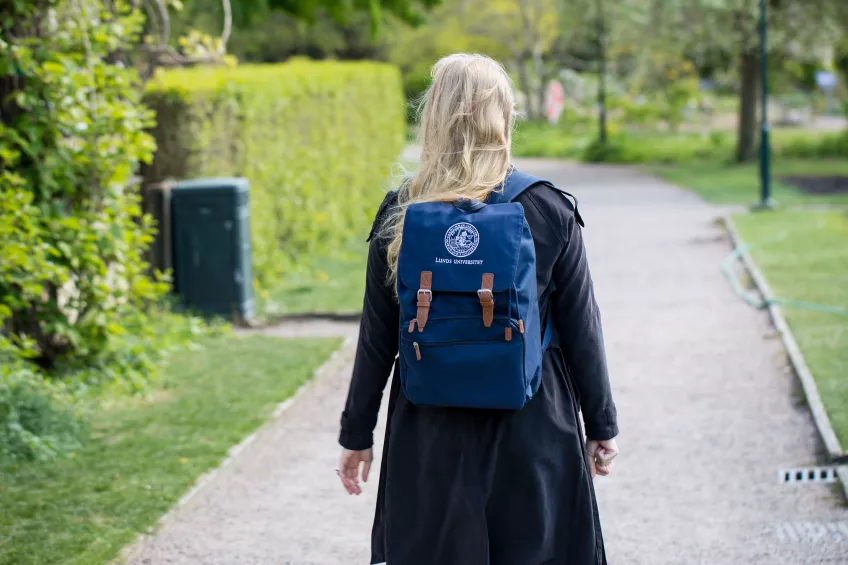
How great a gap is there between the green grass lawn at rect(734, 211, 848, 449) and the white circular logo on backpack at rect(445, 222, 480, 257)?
12.8 ft

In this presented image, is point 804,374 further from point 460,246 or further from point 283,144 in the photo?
point 283,144

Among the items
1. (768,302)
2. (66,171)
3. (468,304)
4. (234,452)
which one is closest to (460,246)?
(468,304)

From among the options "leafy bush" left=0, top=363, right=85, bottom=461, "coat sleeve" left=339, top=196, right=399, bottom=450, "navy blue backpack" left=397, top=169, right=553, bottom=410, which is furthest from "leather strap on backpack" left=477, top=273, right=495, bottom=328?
"leafy bush" left=0, top=363, right=85, bottom=461

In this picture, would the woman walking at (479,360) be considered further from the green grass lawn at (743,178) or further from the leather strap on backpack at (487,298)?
the green grass lawn at (743,178)

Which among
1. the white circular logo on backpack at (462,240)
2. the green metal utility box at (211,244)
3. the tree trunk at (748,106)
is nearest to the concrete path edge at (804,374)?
the white circular logo on backpack at (462,240)

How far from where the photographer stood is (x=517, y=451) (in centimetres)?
294

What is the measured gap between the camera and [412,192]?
9.73 feet

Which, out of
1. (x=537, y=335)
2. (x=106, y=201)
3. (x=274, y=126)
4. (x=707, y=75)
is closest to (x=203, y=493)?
(x=106, y=201)

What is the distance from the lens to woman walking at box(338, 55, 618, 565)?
2.77 m

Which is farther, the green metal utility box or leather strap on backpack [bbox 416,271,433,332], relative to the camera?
the green metal utility box

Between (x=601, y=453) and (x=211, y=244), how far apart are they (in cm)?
681

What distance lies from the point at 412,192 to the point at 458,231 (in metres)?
0.23

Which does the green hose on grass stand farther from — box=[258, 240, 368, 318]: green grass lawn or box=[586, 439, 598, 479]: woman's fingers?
box=[586, 439, 598, 479]: woman's fingers

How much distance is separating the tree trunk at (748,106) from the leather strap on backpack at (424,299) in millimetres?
25025
